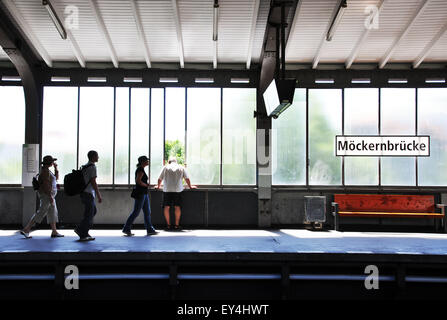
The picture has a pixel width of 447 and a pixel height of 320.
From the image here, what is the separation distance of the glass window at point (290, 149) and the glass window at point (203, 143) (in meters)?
1.58

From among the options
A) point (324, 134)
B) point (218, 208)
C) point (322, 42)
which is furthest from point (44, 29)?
point (324, 134)

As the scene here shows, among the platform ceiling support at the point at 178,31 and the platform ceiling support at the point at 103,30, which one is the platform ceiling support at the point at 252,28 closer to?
the platform ceiling support at the point at 178,31

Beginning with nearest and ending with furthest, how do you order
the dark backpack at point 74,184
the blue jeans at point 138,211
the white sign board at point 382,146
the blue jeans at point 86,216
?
1. the dark backpack at point 74,184
2. the blue jeans at point 86,216
3. the blue jeans at point 138,211
4. the white sign board at point 382,146

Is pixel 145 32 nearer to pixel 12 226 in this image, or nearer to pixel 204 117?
pixel 204 117

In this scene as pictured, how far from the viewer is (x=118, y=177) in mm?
10680

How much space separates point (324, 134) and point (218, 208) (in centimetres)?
350

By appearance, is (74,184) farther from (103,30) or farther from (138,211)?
(103,30)

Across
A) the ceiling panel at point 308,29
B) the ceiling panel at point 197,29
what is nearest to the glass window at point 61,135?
the ceiling panel at point 197,29

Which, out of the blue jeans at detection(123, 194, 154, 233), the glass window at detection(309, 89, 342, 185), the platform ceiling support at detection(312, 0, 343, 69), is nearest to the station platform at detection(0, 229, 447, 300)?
the blue jeans at detection(123, 194, 154, 233)

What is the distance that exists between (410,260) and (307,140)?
5131 mm

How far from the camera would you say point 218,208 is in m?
10.7

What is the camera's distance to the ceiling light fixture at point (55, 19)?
8.30 m

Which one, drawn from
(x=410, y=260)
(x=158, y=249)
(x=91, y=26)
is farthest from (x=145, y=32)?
(x=410, y=260)

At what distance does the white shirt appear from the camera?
9.69 m
